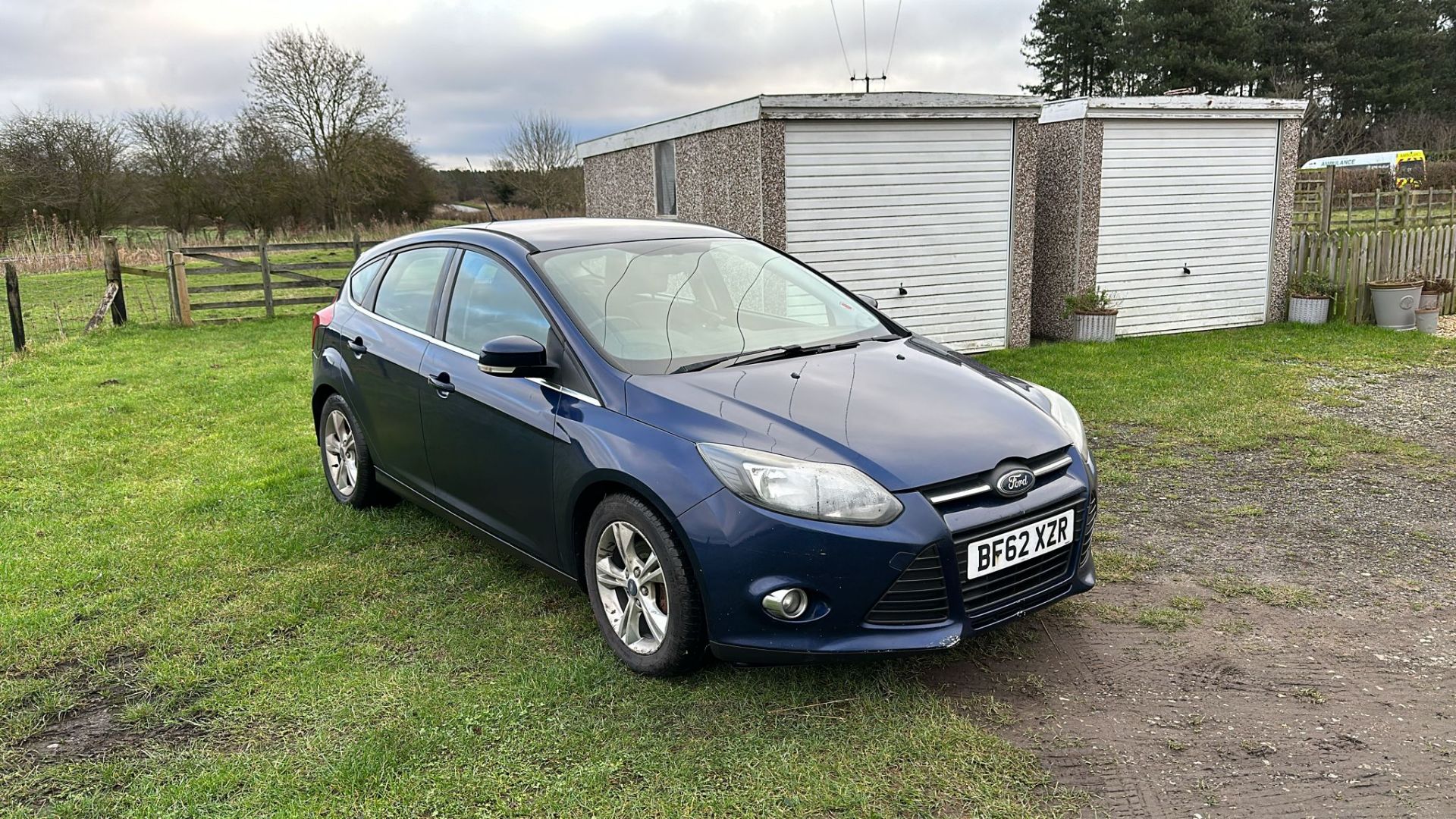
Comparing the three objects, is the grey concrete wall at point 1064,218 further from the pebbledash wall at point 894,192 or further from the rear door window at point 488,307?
the rear door window at point 488,307

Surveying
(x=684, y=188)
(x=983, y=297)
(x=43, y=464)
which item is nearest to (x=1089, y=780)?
(x=43, y=464)

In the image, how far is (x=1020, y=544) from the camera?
128 inches

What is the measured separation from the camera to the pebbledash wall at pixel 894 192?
9.83 meters

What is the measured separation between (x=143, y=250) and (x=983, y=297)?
834 inches

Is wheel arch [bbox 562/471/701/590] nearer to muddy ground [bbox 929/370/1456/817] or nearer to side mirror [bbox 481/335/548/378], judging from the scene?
side mirror [bbox 481/335/548/378]

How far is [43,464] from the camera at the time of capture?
668cm

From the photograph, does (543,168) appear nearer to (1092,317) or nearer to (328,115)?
(328,115)

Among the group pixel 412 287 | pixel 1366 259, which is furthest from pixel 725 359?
pixel 1366 259

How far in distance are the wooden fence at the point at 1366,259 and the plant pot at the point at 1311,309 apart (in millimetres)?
221

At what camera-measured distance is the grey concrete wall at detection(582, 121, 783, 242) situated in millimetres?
9680

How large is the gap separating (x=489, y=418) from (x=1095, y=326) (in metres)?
9.18

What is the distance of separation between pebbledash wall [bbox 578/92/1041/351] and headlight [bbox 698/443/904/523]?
6.97m

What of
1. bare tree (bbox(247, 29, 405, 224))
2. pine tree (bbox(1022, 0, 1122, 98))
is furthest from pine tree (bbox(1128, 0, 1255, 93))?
bare tree (bbox(247, 29, 405, 224))

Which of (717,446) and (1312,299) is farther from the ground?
(717,446)
